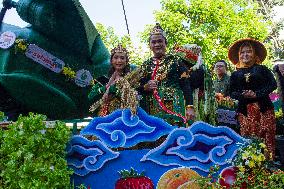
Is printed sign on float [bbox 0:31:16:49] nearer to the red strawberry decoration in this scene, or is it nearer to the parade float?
the parade float

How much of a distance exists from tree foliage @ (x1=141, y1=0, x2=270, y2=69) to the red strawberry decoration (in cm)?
1401

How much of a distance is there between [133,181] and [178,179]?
44 cm

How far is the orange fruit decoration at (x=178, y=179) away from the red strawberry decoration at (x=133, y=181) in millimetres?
117

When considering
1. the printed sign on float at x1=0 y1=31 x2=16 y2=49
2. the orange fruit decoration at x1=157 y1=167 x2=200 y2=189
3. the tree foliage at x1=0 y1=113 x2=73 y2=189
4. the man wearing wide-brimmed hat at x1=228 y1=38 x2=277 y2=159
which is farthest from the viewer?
the printed sign on float at x1=0 y1=31 x2=16 y2=49

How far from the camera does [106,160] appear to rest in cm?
421

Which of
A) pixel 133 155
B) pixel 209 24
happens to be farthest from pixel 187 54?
pixel 209 24

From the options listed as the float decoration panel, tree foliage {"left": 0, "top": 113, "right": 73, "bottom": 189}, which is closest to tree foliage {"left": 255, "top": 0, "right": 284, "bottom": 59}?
the float decoration panel

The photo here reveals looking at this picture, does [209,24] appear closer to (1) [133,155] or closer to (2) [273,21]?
(2) [273,21]

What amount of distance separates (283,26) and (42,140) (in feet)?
81.6

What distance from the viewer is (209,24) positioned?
1880 cm

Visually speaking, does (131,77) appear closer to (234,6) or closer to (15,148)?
(15,148)

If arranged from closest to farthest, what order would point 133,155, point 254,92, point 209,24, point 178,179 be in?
point 178,179 → point 133,155 → point 254,92 → point 209,24

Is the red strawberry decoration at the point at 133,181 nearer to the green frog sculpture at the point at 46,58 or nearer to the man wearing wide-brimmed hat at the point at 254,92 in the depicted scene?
the man wearing wide-brimmed hat at the point at 254,92

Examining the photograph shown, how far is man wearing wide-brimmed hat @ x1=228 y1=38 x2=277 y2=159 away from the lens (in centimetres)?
463
